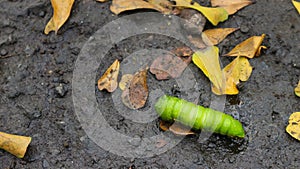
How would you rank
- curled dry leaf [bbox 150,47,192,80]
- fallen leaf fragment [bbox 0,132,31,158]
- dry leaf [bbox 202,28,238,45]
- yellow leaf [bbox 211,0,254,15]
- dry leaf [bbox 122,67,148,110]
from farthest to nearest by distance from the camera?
1. yellow leaf [bbox 211,0,254,15]
2. dry leaf [bbox 202,28,238,45]
3. curled dry leaf [bbox 150,47,192,80]
4. dry leaf [bbox 122,67,148,110]
5. fallen leaf fragment [bbox 0,132,31,158]

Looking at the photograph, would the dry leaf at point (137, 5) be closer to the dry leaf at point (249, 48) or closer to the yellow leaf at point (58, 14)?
the yellow leaf at point (58, 14)

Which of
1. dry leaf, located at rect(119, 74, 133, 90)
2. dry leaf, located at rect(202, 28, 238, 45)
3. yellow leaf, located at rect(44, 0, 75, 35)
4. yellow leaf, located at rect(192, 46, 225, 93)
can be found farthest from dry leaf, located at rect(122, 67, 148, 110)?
yellow leaf, located at rect(44, 0, 75, 35)

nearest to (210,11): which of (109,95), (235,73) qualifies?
(235,73)

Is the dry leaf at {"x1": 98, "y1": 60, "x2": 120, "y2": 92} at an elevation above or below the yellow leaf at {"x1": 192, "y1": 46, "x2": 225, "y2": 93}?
below

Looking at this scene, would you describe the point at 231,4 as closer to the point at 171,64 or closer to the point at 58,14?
the point at 171,64

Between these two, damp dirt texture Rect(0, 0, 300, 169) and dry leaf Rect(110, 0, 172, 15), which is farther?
dry leaf Rect(110, 0, 172, 15)

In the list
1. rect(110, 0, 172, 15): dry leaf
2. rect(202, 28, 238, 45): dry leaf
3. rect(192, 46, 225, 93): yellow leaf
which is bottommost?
rect(192, 46, 225, 93): yellow leaf

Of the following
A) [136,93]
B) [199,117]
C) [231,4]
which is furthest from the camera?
[231,4]

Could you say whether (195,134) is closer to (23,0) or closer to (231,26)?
(231,26)

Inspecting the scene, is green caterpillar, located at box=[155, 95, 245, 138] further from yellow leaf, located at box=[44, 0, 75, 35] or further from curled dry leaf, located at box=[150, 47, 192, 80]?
yellow leaf, located at box=[44, 0, 75, 35]
